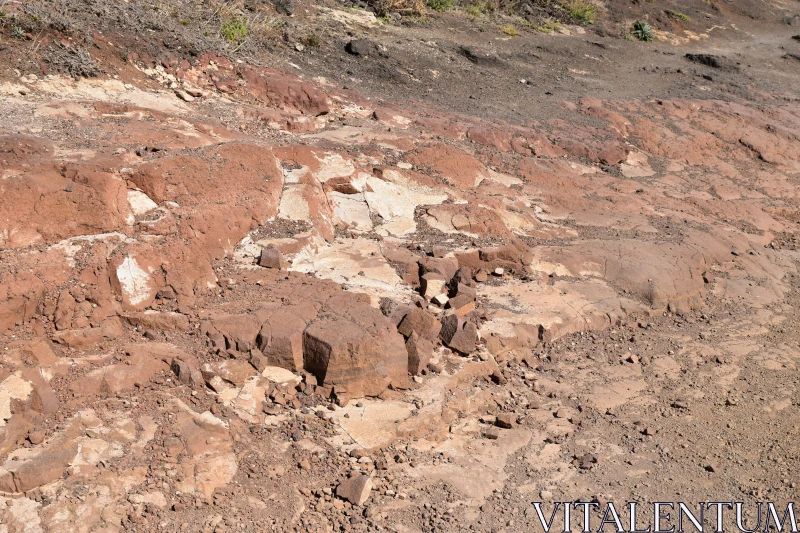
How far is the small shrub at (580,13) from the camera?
44.2ft

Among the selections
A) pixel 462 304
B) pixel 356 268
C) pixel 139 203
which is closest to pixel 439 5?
pixel 356 268

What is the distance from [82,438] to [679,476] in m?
3.13

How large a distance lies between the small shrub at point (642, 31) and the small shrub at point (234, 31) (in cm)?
805

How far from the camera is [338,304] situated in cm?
464

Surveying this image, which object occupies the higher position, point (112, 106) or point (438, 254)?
point (112, 106)

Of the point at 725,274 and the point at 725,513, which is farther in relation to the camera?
the point at 725,274

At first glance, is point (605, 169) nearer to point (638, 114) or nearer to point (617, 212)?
point (617, 212)

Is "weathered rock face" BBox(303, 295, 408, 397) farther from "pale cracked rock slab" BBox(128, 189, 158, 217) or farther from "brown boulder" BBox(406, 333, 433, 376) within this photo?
"pale cracked rock slab" BBox(128, 189, 158, 217)

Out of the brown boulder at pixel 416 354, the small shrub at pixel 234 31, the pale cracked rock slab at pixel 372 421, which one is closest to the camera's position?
the pale cracked rock slab at pixel 372 421

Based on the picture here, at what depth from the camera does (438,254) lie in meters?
5.58

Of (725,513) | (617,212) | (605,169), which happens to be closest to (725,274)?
(617,212)

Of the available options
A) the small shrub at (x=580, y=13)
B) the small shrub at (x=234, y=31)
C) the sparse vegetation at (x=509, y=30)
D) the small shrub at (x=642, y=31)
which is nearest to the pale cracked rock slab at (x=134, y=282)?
the small shrub at (x=234, y=31)

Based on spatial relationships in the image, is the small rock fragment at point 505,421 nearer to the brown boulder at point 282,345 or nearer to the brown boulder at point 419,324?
the brown boulder at point 419,324

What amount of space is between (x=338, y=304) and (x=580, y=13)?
35.0 feet
